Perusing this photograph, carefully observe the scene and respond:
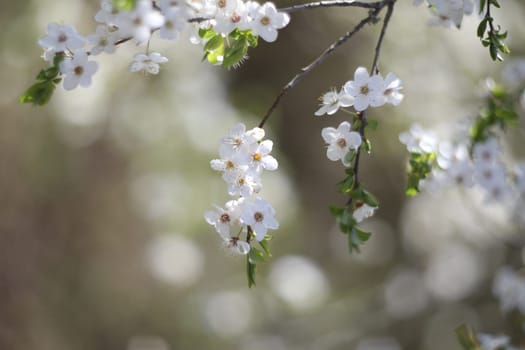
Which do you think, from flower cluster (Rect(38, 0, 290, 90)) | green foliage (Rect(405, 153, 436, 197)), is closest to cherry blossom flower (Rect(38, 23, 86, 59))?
flower cluster (Rect(38, 0, 290, 90))

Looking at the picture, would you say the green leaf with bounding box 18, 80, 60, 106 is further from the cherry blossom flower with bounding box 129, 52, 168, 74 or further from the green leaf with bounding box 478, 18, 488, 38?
the green leaf with bounding box 478, 18, 488, 38

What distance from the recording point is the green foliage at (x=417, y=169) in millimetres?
1248

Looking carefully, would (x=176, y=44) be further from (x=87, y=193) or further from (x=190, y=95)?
(x=87, y=193)

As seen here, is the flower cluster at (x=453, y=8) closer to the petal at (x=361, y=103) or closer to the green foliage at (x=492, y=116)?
the petal at (x=361, y=103)

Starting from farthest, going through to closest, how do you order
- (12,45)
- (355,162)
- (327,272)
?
(327,272) → (12,45) → (355,162)

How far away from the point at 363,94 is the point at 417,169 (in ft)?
1.00

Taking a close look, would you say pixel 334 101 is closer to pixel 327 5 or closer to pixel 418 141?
pixel 327 5

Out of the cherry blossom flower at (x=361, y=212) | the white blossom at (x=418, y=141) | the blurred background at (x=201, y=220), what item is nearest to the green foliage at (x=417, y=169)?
the white blossom at (x=418, y=141)

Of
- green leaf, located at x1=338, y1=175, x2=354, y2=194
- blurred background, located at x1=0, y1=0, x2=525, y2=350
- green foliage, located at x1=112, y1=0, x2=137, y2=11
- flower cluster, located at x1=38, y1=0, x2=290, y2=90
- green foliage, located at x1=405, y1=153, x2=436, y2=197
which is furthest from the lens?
blurred background, located at x1=0, y1=0, x2=525, y2=350

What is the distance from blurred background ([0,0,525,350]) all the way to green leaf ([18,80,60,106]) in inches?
89.5

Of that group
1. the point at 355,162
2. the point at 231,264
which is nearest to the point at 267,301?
the point at 231,264

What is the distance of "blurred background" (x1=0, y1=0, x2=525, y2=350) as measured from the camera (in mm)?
3281

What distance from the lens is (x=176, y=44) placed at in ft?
11.7

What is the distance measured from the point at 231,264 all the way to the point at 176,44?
1215 millimetres
